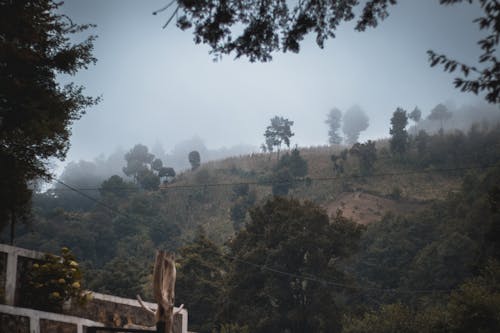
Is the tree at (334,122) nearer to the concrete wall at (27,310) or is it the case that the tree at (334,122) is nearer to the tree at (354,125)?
the tree at (354,125)

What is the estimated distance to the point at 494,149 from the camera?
243ft

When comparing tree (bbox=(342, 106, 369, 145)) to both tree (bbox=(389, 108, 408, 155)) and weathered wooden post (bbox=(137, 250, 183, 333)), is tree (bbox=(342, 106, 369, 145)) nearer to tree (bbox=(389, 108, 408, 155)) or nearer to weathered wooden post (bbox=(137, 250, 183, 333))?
tree (bbox=(389, 108, 408, 155))

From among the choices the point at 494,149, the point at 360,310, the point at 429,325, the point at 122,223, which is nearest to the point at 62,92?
the point at 429,325

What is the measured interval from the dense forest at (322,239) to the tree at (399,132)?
0.70 feet

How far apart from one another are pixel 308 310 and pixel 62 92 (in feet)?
95.7

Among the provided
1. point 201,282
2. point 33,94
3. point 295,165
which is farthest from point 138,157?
point 33,94

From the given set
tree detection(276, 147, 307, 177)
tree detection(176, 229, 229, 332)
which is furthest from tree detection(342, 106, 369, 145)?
tree detection(176, 229, 229, 332)

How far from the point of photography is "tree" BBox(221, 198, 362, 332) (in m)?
40.2

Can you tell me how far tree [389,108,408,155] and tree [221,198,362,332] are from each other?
4560cm

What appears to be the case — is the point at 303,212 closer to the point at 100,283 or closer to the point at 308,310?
the point at 308,310

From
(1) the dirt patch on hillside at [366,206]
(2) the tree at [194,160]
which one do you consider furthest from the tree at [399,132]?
(2) the tree at [194,160]

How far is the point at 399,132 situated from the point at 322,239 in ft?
162

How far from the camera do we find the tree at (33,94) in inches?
557

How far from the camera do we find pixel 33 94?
15023 mm
